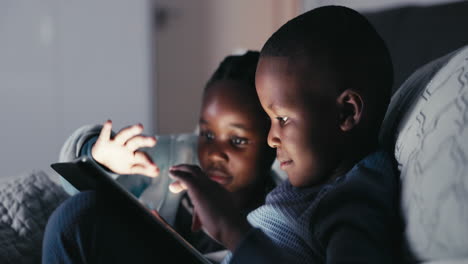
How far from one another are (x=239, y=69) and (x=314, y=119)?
456 millimetres

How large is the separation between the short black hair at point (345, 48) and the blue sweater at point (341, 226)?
0.31 feet

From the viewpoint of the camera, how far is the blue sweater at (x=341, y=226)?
1.49ft

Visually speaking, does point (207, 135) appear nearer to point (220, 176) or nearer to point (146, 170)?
point (220, 176)

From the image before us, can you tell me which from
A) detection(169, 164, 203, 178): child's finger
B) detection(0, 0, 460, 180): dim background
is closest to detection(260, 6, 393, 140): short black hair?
detection(169, 164, 203, 178): child's finger

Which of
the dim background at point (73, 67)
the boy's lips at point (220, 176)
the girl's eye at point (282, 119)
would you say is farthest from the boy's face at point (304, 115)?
the dim background at point (73, 67)

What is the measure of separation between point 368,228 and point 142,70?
6.90 feet

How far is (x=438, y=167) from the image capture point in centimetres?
45

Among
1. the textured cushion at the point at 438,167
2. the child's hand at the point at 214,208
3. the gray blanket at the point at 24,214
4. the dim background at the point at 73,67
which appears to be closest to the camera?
the textured cushion at the point at 438,167

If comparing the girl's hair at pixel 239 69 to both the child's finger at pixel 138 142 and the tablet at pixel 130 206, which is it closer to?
the child's finger at pixel 138 142

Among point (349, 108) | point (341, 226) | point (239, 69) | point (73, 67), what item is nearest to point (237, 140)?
point (239, 69)

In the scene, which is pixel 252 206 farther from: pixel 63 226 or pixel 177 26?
pixel 177 26

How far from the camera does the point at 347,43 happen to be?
613mm

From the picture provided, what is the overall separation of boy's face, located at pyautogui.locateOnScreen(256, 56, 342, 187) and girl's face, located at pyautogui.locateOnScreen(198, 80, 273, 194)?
0.34 metres

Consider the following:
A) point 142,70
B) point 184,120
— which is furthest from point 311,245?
point 184,120
